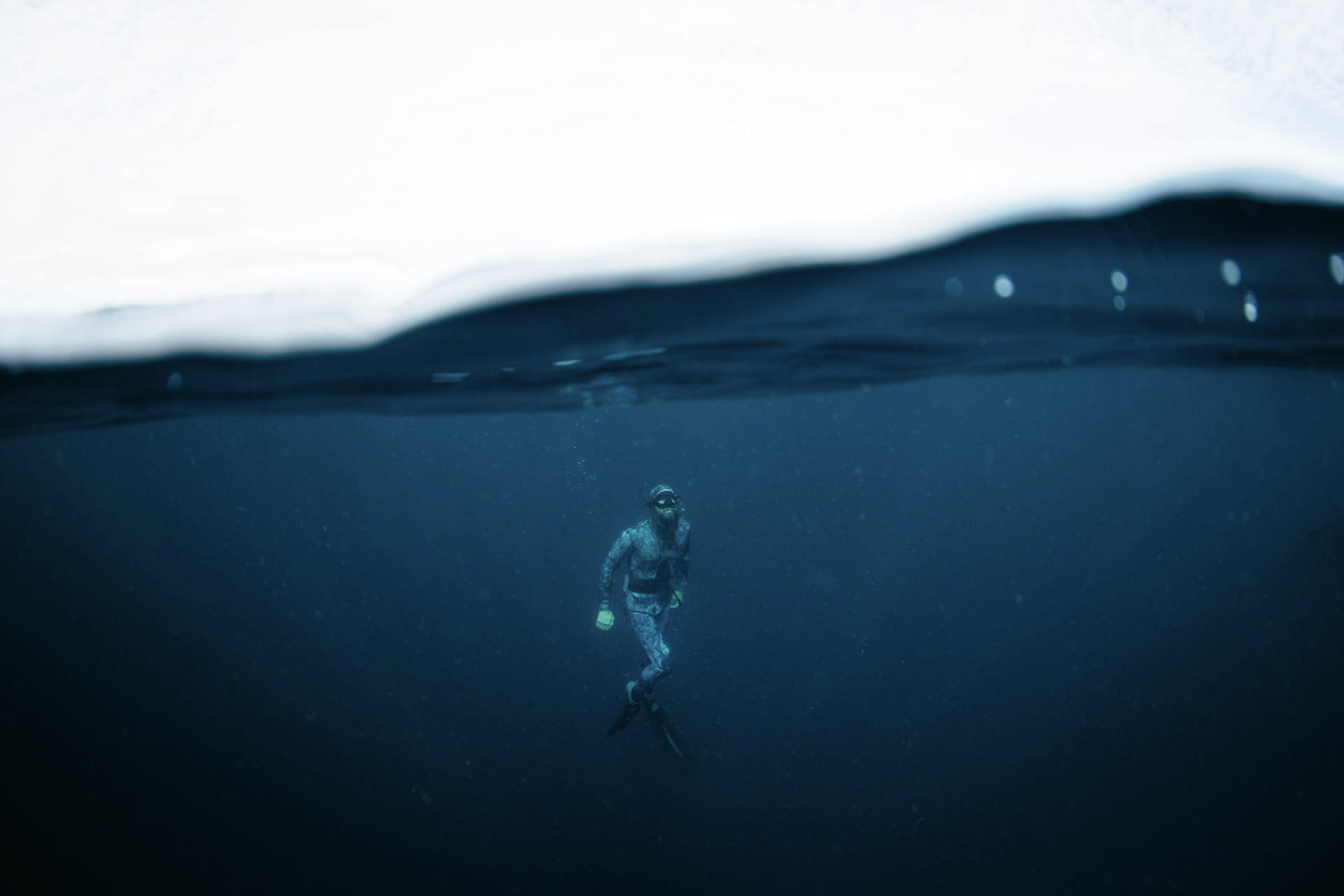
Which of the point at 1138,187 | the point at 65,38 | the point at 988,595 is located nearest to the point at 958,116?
the point at 1138,187

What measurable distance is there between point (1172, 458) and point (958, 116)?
220 ft

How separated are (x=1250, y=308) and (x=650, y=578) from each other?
6803mm

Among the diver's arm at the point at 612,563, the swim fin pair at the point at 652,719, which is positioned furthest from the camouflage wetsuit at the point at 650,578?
the swim fin pair at the point at 652,719

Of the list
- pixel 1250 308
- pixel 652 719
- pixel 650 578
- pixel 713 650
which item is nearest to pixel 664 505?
pixel 650 578

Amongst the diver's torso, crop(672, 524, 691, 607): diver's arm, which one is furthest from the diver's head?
crop(672, 524, 691, 607): diver's arm

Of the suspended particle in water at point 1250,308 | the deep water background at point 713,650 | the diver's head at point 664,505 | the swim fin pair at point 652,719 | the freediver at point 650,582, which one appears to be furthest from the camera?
the deep water background at point 713,650

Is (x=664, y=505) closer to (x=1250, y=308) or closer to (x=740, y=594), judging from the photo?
(x=1250, y=308)

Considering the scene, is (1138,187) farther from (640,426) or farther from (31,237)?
(640,426)

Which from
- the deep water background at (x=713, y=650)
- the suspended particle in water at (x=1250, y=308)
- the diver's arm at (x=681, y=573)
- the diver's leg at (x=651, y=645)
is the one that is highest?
the suspended particle in water at (x=1250, y=308)

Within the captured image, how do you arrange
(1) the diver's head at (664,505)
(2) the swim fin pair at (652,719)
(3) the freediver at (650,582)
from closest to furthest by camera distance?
(1) the diver's head at (664,505) < (3) the freediver at (650,582) < (2) the swim fin pair at (652,719)

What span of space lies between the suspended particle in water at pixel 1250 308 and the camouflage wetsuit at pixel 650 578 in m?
5.95

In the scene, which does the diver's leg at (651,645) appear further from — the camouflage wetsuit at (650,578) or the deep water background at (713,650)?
the deep water background at (713,650)

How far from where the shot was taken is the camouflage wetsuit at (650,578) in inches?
341

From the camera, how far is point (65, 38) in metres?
2.26
